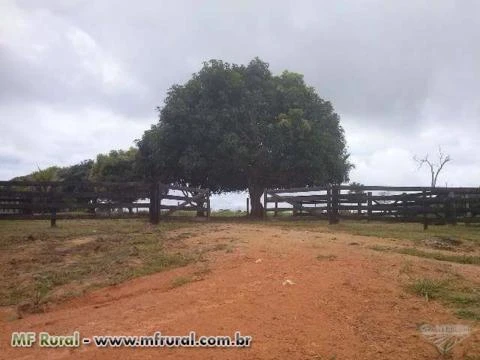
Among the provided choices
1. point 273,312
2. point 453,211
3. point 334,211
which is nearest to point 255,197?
point 334,211

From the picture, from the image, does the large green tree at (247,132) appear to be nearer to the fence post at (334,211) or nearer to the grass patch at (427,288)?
the fence post at (334,211)

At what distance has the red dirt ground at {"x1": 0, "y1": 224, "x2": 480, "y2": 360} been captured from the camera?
4.68 meters

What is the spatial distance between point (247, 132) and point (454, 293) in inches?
719

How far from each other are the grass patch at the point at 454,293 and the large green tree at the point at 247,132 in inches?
642

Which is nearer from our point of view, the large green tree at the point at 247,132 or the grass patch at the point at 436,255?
the grass patch at the point at 436,255

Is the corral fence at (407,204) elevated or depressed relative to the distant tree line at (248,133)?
depressed

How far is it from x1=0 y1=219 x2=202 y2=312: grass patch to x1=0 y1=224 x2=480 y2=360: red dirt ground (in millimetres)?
485

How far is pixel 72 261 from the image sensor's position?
877 centimetres

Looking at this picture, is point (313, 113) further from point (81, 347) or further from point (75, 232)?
point (81, 347)

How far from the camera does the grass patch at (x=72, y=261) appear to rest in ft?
23.3

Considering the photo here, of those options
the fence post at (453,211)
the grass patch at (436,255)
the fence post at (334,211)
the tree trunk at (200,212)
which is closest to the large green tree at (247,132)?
the tree trunk at (200,212)

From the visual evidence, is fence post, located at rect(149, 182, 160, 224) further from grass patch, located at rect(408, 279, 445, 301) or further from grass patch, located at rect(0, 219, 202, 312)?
grass patch, located at rect(408, 279, 445, 301)

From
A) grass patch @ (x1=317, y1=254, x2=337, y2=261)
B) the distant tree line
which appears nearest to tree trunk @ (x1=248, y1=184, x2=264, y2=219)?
the distant tree line

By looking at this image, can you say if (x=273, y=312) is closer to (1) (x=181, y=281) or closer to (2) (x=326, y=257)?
(1) (x=181, y=281)
